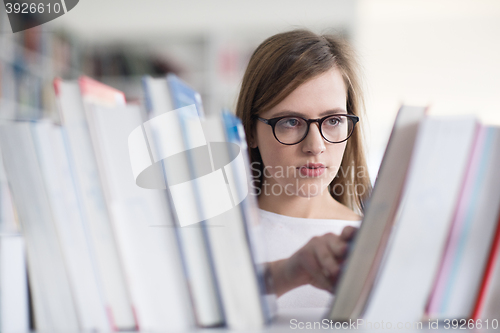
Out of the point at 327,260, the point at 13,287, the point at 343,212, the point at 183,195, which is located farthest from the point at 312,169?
the point at 13,287

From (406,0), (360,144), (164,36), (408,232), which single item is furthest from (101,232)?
(406,0)

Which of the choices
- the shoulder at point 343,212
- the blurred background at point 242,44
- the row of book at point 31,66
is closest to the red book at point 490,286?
the shoulder at point 343,212

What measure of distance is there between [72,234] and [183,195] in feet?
0.42

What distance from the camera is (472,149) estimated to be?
1.18ft

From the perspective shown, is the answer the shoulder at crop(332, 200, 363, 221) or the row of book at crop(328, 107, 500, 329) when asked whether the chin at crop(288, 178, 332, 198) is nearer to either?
the shoulder at crop(332, 200, 363, 221)

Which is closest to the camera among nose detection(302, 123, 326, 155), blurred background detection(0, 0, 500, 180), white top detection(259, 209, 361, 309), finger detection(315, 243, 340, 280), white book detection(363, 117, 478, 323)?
white book detection(363, 117, 478, 323)

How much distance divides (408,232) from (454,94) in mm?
2858

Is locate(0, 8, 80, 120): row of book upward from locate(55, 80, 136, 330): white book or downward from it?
upward

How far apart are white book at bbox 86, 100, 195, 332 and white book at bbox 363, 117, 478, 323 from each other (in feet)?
0.69

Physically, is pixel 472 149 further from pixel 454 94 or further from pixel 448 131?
pixel 454 94

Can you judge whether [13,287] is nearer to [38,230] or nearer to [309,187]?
[38,230]

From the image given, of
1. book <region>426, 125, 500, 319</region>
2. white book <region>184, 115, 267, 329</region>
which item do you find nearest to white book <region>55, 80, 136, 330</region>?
white book <region>184, 115, 267, 329</region>

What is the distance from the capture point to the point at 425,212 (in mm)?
362

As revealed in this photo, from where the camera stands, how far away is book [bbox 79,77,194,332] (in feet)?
1.29
